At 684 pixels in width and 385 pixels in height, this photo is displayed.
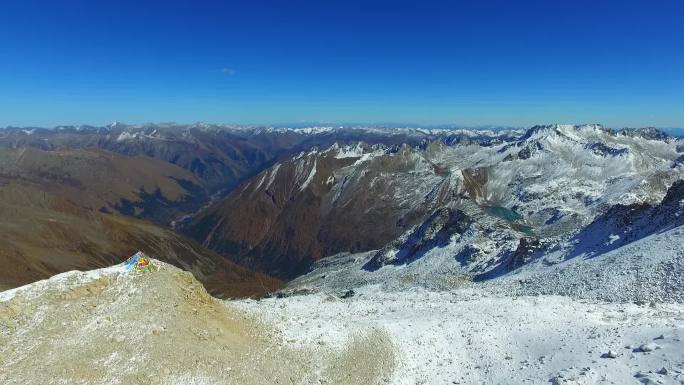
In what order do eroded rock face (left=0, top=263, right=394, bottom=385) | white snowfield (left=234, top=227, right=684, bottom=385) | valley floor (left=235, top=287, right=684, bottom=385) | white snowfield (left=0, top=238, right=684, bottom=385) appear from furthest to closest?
white snowfield (left=234, top=227, right=684, bottom=385) → eroded rock face (left=0, top=263, right=394, bottom=385) → white snowfield (left=0, top=238, right=684, bottom=385) → valley floor (left=235, top=287, right=684, bottom=385)

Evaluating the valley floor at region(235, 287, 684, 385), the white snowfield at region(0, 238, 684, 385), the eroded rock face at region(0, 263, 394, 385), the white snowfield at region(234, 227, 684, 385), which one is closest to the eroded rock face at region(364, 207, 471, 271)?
the white snowfield at region(234, 227, 684, 385)

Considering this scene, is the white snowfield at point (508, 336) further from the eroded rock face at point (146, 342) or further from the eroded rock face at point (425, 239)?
the eroded rock face at point (425, 239)

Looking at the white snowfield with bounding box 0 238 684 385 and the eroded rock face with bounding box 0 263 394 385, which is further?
the eroded rock face with bounding box 0 263 394 385

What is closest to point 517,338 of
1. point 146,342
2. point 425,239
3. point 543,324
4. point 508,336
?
point 508,336

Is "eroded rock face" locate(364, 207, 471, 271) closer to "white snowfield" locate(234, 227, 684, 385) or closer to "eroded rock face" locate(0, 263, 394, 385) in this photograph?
"white snowfield" locate(234, 227, 684, 385)

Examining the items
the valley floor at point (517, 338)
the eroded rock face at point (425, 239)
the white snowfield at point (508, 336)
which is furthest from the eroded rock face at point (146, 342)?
the eroded rock face at point (425, 239)

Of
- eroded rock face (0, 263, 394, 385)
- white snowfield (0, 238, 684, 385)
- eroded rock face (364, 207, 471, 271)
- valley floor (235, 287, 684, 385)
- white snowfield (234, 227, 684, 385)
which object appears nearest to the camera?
valley floor (235, 287, 684, 385)

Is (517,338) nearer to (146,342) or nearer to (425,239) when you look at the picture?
(146,342)

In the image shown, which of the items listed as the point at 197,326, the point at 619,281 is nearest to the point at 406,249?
the point at 619,281

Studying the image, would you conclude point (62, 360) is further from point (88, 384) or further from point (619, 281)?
point (619, 281)
